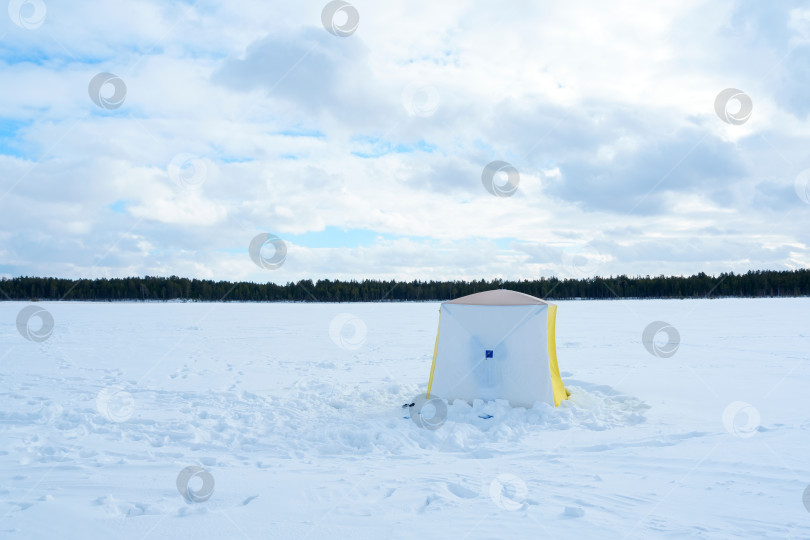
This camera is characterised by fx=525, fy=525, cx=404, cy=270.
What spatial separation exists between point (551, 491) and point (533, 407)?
3.03m

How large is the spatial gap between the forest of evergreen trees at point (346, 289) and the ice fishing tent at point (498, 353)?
67.4m

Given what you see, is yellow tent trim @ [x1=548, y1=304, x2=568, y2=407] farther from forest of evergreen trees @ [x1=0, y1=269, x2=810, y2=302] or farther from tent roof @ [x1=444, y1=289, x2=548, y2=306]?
forest of evergreen trees @ [x1=0, y1=269, x2=810, y2=302]

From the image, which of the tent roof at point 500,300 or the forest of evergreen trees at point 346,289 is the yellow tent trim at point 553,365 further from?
the forest of evergreen trees at point 346,289

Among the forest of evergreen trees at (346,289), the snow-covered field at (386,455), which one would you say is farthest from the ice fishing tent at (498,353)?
the forest of evergreen trees at (346,289)

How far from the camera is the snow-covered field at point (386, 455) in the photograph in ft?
13.5

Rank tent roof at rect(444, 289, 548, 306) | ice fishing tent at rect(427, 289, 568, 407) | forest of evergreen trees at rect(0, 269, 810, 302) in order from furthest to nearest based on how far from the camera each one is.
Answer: forest of evergreen trees at rect(0, 269, 810, 302) → tent roof at rect(444, 289, 548, 306) → ice fishing tent at rect(427, 289, 568, 407)

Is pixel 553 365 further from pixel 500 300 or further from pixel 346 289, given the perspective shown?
pixel 346 289

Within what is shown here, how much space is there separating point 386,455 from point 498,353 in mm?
2784

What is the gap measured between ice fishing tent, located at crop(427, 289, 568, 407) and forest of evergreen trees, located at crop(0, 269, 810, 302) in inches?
2655

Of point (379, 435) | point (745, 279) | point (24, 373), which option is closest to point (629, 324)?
point (379, 435)

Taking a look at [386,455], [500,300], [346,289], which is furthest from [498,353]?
[346,289]

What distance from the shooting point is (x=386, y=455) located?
5.96 m

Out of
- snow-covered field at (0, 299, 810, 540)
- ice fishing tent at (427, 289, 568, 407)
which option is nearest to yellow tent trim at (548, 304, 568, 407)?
ice fishing tent at (427, 289, 568, 407)

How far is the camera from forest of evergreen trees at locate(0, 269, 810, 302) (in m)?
77.0
